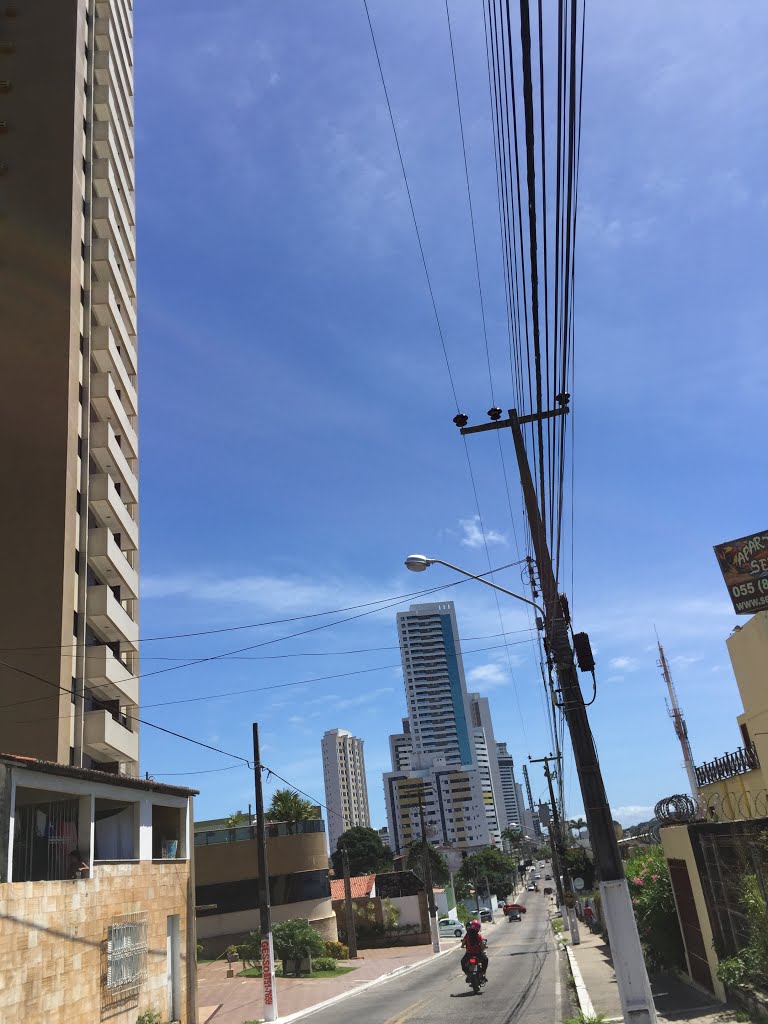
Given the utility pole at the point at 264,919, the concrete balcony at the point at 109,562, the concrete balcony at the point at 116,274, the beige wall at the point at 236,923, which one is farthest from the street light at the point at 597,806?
the beige wall at the point at 236,923

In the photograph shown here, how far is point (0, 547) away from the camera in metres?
28.3

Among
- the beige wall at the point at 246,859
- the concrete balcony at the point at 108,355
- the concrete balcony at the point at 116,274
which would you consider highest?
the concrete balcony at the point at 116,274

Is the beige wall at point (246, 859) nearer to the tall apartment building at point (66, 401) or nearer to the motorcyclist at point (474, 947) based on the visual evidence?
the tall apartment building at point (66, 401)

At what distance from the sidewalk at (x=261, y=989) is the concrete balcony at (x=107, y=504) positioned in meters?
19.5

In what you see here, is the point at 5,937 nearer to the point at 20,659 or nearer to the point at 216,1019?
the point at 216,1019

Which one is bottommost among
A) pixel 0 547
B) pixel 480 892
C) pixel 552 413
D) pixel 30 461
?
pixel 480 892

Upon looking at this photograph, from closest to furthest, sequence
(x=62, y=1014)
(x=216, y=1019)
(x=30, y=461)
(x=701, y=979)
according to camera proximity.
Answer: (x=62, y=1014) < (x=701, y=979) < (x=216, y=1019) < (x=30, y=461)

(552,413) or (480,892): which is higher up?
(552,413)

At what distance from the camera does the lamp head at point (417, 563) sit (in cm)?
1226

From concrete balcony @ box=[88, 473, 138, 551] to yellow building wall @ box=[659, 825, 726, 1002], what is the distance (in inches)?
996

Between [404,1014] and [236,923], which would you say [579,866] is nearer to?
[236,923]

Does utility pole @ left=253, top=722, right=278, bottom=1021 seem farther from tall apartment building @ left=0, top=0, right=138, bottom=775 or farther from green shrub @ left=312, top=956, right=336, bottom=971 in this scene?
green shrub @ left=312, top=956, right=336, bottom=971

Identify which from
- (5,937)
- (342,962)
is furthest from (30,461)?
(342,962)

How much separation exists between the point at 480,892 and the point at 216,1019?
318 ft
